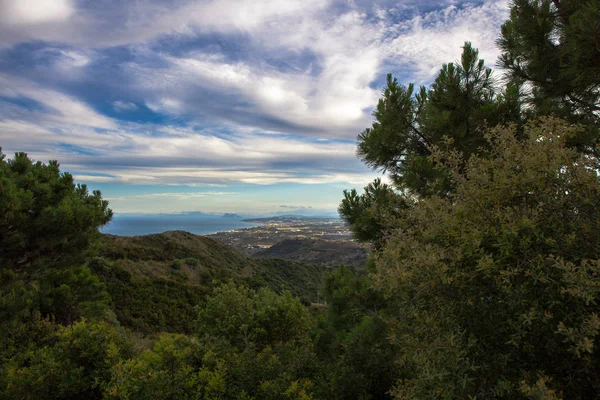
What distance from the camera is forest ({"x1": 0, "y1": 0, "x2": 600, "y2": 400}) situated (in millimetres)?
2180

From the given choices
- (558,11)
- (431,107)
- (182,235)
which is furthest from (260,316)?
(182,235)

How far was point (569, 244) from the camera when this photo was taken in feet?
7.07

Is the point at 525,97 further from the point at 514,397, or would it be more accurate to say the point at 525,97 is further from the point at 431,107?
the point at 514,397

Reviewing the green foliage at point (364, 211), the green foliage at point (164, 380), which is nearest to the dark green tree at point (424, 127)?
the green foliage at point (364, 211)

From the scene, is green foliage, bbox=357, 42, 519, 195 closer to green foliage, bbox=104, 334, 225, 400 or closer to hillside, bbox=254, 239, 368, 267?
green foliage, bbox=104, 334, 225, 400

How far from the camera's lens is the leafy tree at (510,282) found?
6.79 ft

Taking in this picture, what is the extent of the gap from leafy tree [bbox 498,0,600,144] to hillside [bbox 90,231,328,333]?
35.7 feet

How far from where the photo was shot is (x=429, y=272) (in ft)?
7.80

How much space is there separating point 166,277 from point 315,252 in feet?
220

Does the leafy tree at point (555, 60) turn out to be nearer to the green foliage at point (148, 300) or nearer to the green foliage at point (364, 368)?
the green foliage at point (364, 368)

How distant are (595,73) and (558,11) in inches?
59.7

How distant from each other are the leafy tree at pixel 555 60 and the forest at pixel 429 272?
3cm

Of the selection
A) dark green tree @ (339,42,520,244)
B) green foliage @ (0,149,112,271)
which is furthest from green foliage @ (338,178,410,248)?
green foliage @ (0,149,112,271)

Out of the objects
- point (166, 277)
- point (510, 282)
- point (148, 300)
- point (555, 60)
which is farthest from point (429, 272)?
point (166, 277)
